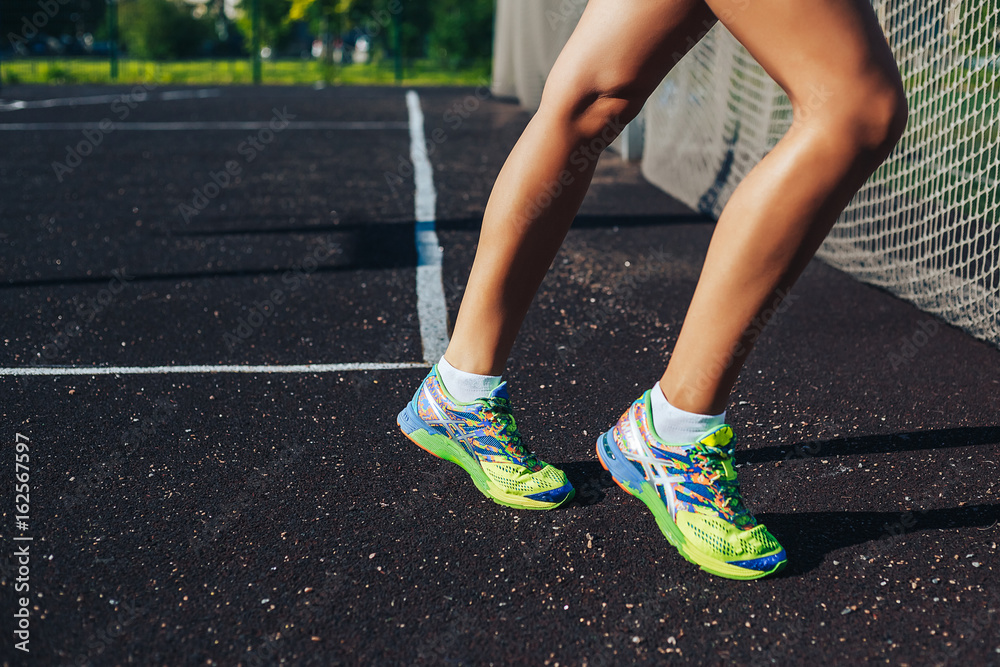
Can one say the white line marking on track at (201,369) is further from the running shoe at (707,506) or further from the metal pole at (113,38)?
the metal pole at (113,38)

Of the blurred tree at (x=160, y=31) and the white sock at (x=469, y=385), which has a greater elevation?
the white sock at (x=469, y=385)

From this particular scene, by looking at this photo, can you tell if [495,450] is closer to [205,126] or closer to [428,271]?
[428,271]

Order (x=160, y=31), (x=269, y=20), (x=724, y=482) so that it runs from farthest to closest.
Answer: (x=269, y=20) < (x=160, y=31) < (x=724, y=482)

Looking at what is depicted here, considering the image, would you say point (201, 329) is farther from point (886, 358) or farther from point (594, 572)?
point (886, 358)

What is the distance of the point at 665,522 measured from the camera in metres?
1.94

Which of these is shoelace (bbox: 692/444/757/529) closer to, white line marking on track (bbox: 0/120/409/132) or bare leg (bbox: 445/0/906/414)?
bare leg (bbox: 445/0/906/414)

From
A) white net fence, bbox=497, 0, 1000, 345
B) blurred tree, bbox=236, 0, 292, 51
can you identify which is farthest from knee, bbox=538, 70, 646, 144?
blurred tree, bbox=236, 0, 292, 51

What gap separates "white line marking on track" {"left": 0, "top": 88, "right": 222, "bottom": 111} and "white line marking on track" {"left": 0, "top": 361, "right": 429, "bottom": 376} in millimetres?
10931

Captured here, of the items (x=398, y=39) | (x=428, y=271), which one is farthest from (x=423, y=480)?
(x=398, y=39)

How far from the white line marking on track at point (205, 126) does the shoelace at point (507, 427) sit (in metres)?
8.71

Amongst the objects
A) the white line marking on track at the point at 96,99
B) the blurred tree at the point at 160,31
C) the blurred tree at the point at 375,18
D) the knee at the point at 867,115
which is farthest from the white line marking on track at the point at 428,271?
the blurred tree at the point at 160,31

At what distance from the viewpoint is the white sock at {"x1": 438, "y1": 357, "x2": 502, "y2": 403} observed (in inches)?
81.2

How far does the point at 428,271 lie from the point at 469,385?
2.31 meters

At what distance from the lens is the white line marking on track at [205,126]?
32.3 feet
